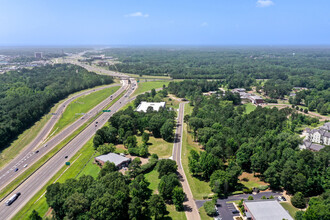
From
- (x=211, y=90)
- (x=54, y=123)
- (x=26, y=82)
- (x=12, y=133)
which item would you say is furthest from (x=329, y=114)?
(x=26, y=82)

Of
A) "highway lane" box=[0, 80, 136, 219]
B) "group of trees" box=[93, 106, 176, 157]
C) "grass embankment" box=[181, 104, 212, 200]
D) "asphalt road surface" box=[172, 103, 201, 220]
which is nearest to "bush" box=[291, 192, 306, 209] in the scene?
"grass embankment" box=[181, 104, 212, 200]

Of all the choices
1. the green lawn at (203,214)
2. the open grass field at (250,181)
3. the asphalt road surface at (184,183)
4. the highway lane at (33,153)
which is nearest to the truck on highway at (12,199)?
the highway lane at (33,153)

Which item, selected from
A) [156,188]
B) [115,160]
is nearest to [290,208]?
[156,188]

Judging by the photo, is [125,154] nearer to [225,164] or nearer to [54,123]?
[225,164]

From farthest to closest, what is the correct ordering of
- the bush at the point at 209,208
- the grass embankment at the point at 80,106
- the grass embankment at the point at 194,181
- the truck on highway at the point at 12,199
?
the grass embankment at the point at 80,106, the grass embankment at the point at 194,181, the truck on highway at the point at 12,199, the bush at the point at 209,208

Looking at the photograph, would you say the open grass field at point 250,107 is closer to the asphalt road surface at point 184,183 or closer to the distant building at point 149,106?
the distant building at point 149,106

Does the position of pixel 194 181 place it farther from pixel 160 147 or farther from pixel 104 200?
pixel 104 200

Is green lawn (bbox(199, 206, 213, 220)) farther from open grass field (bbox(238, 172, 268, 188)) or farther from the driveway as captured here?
open grass field (bbox(238, 172, 268, 188))
